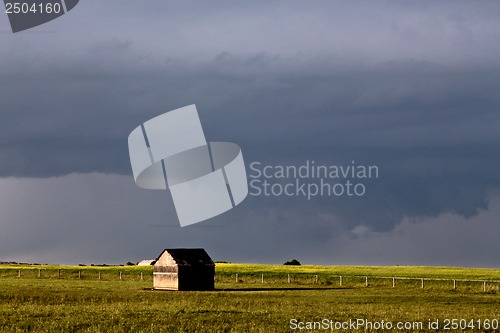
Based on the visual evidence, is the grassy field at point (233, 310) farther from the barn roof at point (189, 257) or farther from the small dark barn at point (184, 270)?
the barn roof at point (189, 257)

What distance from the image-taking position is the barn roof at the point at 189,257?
250 ft

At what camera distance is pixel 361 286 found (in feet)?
262

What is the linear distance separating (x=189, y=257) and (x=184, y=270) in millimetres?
1812

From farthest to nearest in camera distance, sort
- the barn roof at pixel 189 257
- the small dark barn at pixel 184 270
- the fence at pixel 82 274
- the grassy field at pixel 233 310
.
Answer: the fence at pixel 82 274 → the barn roof at pixel 189 257 → the small dark barn at pixel 184 270 → the grassy field at pixel 233 310

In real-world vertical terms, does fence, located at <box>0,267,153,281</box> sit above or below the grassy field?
above

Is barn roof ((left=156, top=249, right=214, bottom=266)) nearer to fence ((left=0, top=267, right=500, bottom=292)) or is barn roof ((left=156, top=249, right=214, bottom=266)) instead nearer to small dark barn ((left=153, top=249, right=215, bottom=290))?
small dark barn ((left=153, top=249, right=215, bottom=290))

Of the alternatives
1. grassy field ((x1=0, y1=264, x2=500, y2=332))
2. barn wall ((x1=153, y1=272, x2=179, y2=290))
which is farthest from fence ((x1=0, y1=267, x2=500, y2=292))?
barn wall ((x1=153, y1=272, x2=179, y2=290))

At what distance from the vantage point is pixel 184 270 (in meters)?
75.4

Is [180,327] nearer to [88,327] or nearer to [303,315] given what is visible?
[88,327]

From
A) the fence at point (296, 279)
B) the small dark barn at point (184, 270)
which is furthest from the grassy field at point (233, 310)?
the small dark barn at point (184, 270)

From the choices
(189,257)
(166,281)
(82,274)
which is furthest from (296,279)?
(82,274)

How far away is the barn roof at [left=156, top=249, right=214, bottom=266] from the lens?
76.1m

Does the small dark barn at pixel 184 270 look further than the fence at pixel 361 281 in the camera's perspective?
No

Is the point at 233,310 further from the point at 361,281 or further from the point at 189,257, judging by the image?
the point at 361,281
